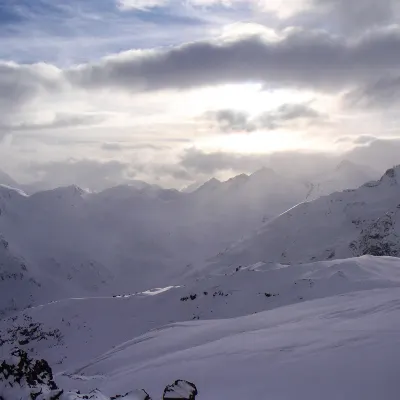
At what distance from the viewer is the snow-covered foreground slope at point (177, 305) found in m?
76.4

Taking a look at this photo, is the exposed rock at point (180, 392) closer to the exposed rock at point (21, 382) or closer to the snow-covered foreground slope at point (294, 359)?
the snow-covered foreground slope at point (294, 359)

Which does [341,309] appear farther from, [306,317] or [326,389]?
[326,389]

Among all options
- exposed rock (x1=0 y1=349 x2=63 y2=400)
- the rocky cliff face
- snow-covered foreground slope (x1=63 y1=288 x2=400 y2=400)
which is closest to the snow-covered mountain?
snow-covered foreground slope (x1=63 y1=288 x2=400 y2=400)

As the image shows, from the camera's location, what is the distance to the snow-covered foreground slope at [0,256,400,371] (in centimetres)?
7638

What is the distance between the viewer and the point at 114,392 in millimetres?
27109

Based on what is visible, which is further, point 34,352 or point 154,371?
point 34,352

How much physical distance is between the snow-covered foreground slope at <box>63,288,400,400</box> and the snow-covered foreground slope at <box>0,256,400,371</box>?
35.8 meters

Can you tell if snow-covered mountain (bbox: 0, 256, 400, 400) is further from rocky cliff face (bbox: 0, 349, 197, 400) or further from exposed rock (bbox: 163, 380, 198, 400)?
rocky cliff face (bbox: 0, 349, 197, 400)

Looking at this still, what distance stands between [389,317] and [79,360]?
61.1 meters

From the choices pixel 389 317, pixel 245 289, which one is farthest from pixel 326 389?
pixel 245 289

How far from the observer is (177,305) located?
3745 inches

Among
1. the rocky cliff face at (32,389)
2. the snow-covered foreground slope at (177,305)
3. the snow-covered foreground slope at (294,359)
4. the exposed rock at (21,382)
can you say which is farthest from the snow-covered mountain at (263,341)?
the exposed rock at (21,382)

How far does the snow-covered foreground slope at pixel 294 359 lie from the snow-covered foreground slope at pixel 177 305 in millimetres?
35835

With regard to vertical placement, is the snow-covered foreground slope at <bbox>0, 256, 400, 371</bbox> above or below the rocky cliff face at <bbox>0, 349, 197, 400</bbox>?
below
